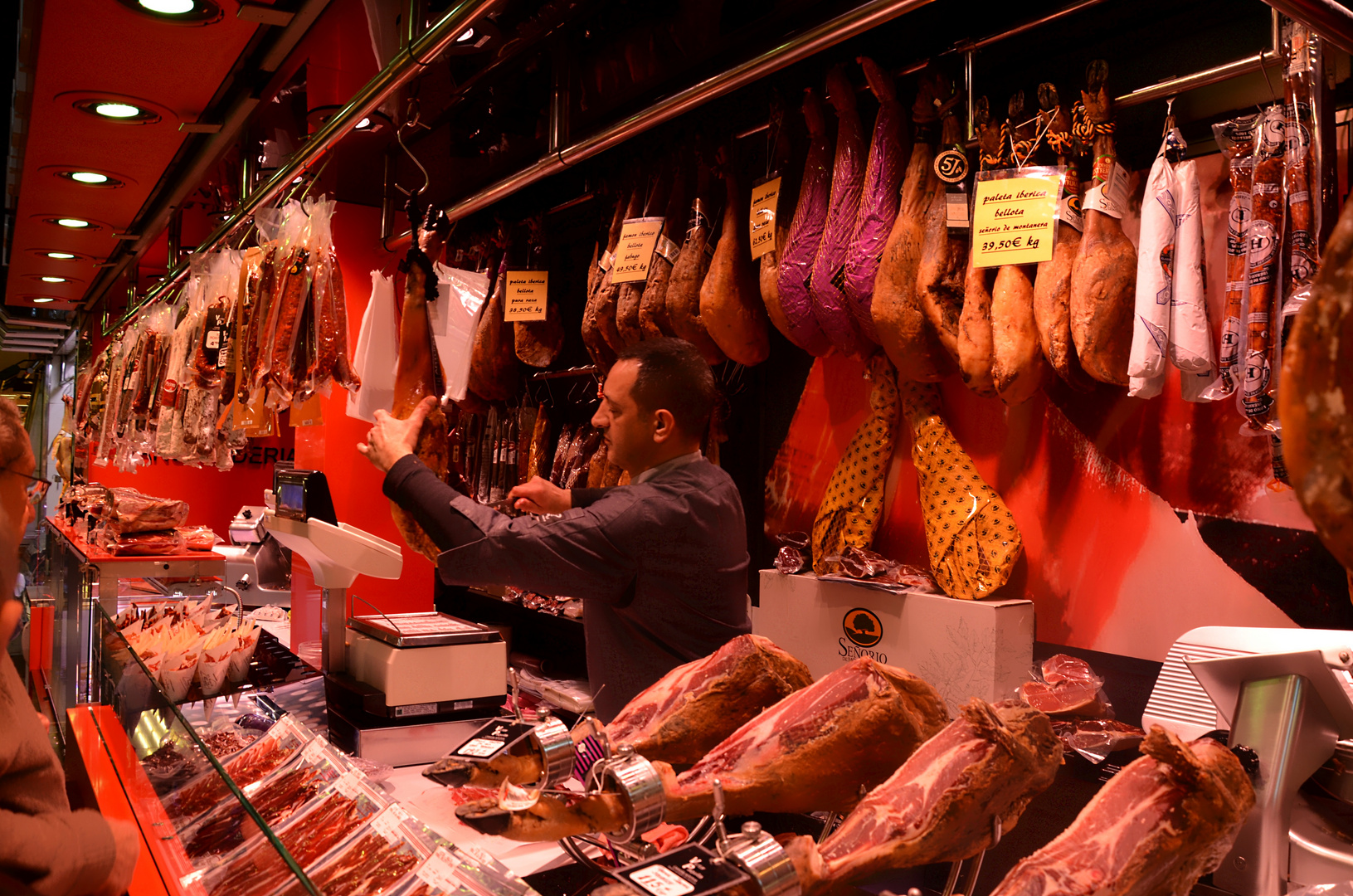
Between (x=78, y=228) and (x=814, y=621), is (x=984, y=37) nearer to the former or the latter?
(x=814, y=621)

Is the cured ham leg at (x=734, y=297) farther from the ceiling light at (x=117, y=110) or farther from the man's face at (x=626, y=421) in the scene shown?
the ceiling light at (x=117, y=110)

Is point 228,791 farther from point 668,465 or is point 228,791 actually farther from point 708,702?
point 668,465

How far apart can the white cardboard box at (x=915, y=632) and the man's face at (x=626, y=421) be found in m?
0.82

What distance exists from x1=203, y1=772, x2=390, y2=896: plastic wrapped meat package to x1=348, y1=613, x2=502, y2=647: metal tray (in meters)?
0.62

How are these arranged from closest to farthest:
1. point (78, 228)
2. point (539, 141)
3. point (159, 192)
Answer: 1. point (539, 141)
2. point (159, 192)
3. point (78, 228)

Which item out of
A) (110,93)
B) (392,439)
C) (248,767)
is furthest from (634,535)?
(110,93)

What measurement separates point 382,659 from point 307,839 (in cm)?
87

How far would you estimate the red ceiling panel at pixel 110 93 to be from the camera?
150 inches

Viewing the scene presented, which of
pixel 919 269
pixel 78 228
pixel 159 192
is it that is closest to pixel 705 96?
pixel 919 269

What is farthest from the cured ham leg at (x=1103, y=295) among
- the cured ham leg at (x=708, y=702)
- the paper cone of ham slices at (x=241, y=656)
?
the paper cone of ham slices at (x=241, y=656)

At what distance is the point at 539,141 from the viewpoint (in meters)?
4.21

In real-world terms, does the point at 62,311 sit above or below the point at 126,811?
above

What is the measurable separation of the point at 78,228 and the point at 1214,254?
8078 millimetres

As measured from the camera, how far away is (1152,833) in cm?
112
